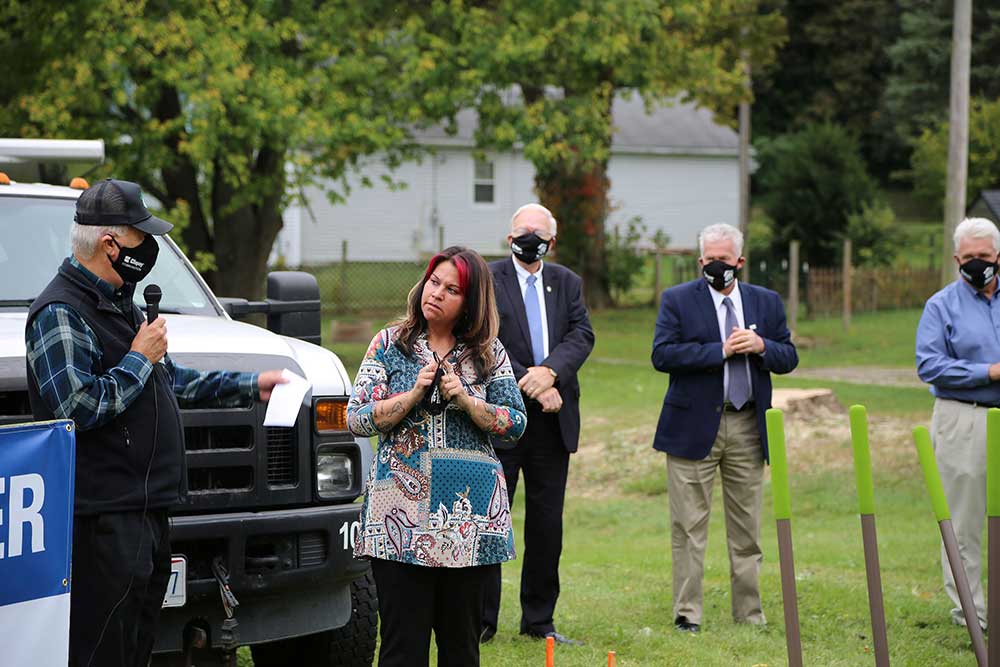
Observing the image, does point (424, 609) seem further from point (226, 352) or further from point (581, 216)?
point (581, 216)

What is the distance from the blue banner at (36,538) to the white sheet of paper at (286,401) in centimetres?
86

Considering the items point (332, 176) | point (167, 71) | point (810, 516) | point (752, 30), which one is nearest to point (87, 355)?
point (810, 516)

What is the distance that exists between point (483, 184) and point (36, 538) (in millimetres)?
37622

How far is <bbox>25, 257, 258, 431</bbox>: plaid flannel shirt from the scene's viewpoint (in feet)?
13.3

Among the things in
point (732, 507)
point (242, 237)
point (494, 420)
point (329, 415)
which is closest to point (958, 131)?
point (242, 237)

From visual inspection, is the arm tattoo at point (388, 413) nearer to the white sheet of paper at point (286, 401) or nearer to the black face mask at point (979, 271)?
the white sheet of paper at point (286, 401)

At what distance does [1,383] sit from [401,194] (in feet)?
117

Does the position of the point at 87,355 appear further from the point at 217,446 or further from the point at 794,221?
the point at 794,221

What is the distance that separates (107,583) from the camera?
418 centimetres

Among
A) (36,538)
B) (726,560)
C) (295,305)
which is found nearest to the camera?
(36,538)

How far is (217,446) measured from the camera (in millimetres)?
5238

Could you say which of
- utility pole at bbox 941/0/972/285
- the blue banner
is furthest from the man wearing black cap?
utility pole at bbox 941/0/972/285

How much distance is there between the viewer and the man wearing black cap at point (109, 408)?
13.4 feet

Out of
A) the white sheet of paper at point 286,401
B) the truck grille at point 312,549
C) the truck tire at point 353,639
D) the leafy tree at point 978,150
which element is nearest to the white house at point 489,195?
the leafy tree at point 978,150
